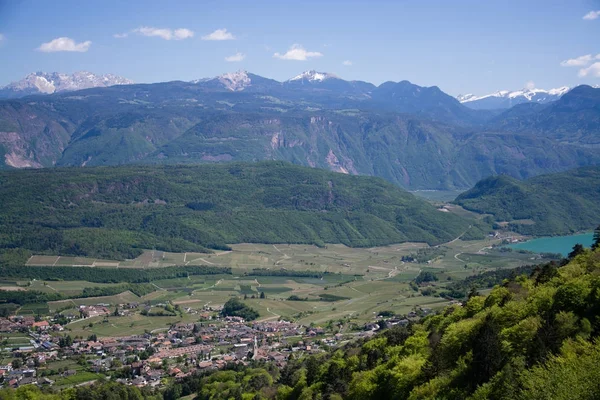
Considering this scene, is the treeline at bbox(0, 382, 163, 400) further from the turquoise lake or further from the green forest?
the turquoise lake

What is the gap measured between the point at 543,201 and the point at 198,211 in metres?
80.0

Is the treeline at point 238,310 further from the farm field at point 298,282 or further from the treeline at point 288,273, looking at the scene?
the treeline at point 288,273

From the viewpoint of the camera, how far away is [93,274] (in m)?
101

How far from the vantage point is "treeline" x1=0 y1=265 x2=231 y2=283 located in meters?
98.2

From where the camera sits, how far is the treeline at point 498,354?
64.2ft

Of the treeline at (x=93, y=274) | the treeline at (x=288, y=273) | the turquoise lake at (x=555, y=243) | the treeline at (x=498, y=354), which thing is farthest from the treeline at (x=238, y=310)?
the turquoise lake at (x=555, y=243)

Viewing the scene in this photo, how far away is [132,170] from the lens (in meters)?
168

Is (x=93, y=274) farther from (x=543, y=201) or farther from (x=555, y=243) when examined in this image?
(x=543, y=201)

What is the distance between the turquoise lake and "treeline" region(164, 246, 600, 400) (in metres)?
84.9

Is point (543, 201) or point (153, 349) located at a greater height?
point (543, 201)

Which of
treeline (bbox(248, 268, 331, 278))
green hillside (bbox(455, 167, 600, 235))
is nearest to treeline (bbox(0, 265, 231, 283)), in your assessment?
treeline (bbox(248, 268, 331, 278))

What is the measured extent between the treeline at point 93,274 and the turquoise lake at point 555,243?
202 feet

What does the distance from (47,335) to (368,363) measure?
1803 inches

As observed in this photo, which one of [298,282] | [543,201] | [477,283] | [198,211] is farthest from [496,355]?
[543,201]
